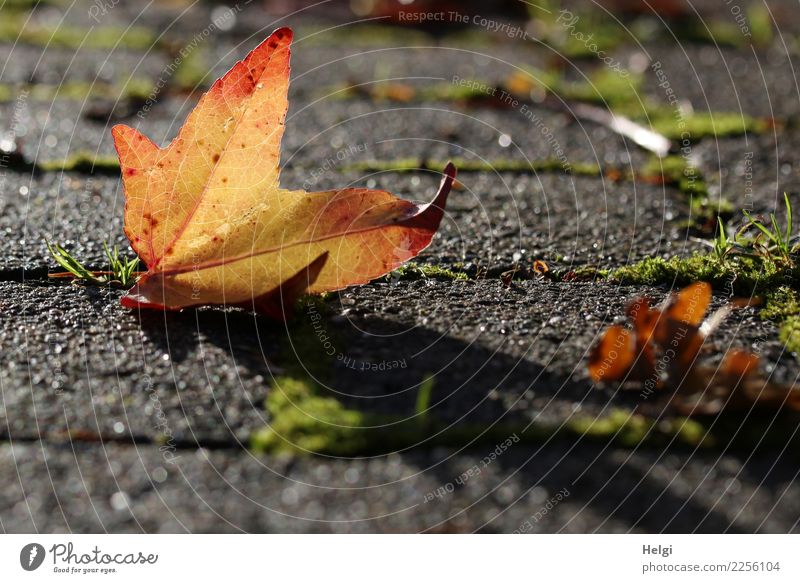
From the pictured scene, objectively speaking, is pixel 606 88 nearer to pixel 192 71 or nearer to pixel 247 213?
pixel 192 71

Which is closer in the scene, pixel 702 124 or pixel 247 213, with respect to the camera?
pixel 247 213

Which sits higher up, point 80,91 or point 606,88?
point 606,88

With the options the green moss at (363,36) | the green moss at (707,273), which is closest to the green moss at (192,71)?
the green moss at (363,36)

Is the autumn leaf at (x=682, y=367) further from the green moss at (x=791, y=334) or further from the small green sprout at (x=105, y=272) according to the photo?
the small green sprout at (x=105, y=272)

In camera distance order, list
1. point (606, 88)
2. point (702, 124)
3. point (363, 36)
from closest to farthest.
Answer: point (702, 124)
point (606, 88)
point (363, 36)

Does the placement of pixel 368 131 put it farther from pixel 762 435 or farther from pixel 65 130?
pixel 762 435

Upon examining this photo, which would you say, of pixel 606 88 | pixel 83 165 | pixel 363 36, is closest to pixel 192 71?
pixel 363 36

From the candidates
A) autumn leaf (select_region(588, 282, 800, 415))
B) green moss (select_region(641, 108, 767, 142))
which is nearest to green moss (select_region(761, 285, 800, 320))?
autumn leaf (select_region(588, 282, 800, 415))
